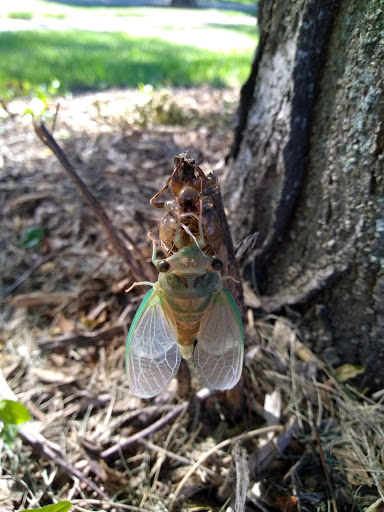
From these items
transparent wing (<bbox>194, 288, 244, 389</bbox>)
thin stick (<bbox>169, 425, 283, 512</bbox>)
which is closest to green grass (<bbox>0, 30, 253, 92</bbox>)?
transparent wing (<bbox>194, 288, 244, 389</bbox>)

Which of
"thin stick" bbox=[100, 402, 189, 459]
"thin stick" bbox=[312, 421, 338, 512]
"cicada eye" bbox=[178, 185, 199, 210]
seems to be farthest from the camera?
"thin stick" bbox=[100, 402, 189, 459]

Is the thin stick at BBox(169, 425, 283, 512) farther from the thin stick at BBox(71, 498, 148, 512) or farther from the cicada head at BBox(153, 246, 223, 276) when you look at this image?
the cicada head at BBox(153, 246, 223, 276)

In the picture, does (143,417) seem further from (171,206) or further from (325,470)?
(171,206)

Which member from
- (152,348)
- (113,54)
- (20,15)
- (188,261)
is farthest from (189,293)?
(20,15)

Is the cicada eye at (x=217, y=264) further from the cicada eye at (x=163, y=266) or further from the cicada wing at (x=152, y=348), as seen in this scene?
the cicada wing at (x=152, y=348)

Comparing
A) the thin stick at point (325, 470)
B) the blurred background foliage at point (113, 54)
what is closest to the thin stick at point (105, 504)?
the thin stick at point (325, 470)

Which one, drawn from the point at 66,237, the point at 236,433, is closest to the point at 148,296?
the point at 236,433
